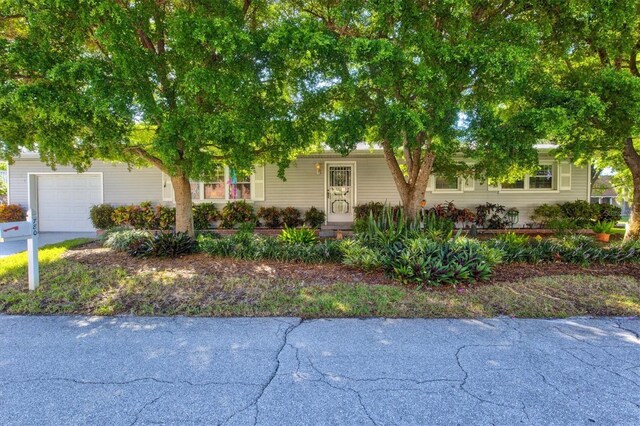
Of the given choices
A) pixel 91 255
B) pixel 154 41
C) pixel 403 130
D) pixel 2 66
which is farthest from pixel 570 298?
pixel 2 66

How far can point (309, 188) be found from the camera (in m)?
12.3

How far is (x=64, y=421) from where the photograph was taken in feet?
7.49

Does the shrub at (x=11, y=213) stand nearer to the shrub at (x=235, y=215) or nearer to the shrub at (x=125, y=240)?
the shrub at (x=125, y=240)

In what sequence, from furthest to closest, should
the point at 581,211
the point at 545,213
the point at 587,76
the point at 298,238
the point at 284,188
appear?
the point at 284,188, the point at 545,213, the point at 581,211, the point at 298,238, the point at 587,76

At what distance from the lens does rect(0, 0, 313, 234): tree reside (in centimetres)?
508

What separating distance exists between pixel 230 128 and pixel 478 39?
14.2ft

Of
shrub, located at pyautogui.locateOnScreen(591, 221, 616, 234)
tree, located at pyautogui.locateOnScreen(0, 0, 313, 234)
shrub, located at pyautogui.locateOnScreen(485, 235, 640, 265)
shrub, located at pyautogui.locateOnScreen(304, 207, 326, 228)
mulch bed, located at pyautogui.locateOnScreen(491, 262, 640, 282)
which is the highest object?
tree, located at pyautogui.locateOnScreen(0, 0, 313, 234)

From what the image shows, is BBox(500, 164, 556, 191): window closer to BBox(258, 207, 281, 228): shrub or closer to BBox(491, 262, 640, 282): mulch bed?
BBox(491, 262, 640, 282): mulch bed

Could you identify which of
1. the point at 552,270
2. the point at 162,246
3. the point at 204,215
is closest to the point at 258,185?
the point at 204,215

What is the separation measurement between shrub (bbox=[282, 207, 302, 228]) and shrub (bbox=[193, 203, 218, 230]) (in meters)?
2.37

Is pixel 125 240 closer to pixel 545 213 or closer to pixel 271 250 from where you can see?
pixel 271 250

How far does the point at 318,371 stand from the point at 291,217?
898 cm

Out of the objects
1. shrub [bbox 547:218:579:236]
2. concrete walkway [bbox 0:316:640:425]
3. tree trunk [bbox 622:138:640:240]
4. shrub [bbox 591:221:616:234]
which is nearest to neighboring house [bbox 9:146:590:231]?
shrub [bbox 591:221:616:234]

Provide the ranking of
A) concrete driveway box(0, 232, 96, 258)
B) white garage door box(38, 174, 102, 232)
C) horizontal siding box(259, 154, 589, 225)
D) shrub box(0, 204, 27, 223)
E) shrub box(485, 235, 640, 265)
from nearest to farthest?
shrub box(485, 235, 640, 265), concrete driveway box(0, 232, 96, 258), shrub box(0, 204, 27, 223), horizontal siding box(259, 154, 589, 225), white garage door box(38, 174, 102, 232)
